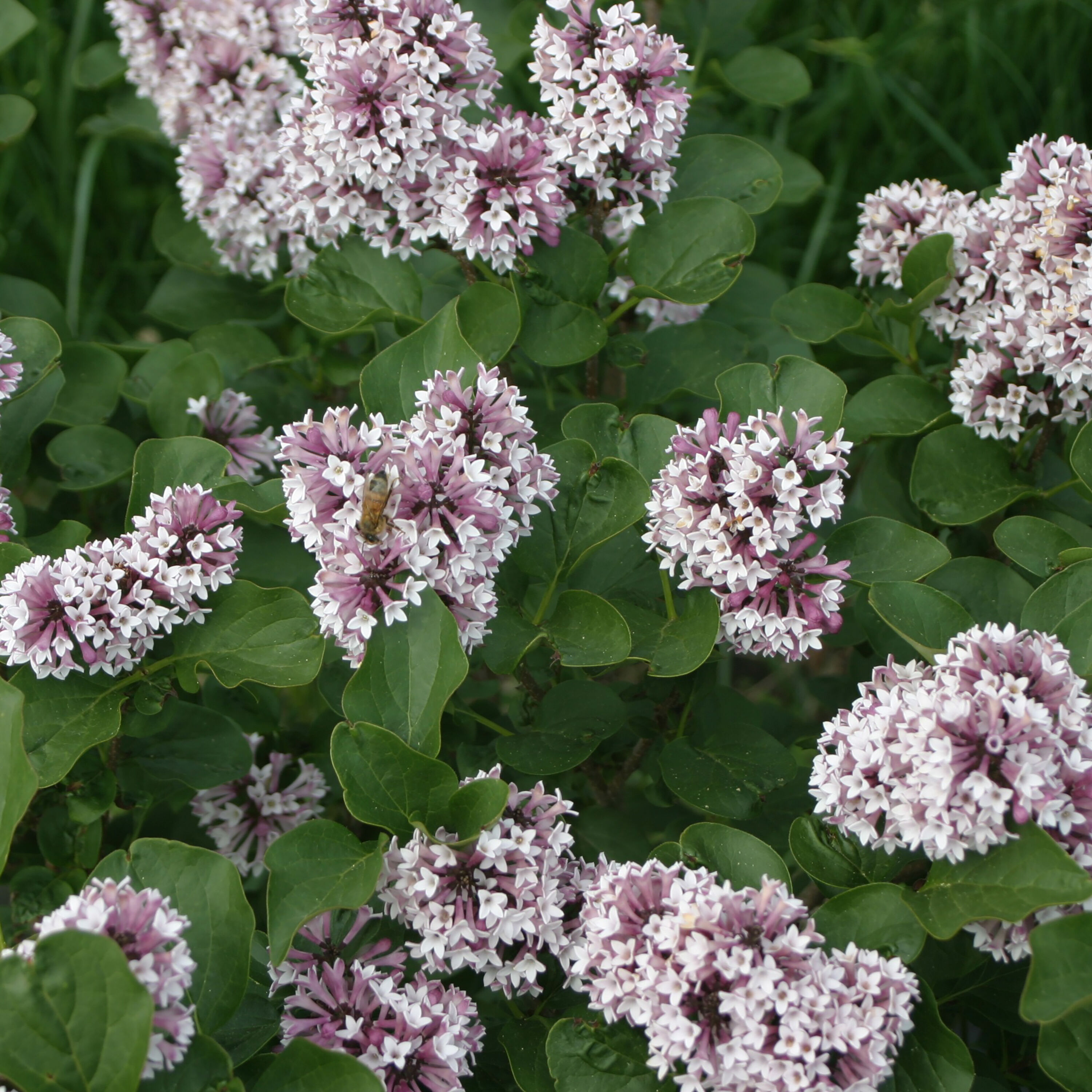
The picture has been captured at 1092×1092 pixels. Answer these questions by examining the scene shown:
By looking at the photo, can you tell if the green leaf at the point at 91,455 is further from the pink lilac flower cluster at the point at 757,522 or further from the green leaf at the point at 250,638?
the pink lilac flower cluster at the point at 757,522

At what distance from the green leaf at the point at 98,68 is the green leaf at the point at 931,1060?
3.47 metres

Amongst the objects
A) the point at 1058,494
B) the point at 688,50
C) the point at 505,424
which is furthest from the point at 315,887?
the point at 688,50

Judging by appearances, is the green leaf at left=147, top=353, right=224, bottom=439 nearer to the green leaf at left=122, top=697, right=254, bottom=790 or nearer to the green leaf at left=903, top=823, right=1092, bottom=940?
the green leaf at left=122, top=697, right=254, bottom=790

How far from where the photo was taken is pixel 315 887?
71.7 inches

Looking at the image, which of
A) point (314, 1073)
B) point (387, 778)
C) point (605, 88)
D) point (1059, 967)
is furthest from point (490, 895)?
point (605, 88)

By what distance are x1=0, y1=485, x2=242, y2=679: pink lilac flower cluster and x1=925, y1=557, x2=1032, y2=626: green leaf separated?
4.83 ft

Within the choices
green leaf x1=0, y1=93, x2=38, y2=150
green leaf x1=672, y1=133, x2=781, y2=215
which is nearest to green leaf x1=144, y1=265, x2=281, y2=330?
green leaf x1=0, y1=93, x2=38, y2=150

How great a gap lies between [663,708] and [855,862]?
58 centimetres

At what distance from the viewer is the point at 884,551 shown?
224cm

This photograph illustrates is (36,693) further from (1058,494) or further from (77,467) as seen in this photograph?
(1058,494)

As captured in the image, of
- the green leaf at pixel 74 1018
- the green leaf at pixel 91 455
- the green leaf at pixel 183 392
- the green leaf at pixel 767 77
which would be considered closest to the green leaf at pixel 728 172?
the green leaf at pixel 767 77

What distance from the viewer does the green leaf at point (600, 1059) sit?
178 centimetres

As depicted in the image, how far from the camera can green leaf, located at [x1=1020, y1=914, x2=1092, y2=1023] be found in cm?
162

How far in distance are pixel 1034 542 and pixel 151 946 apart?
182 centimetres
